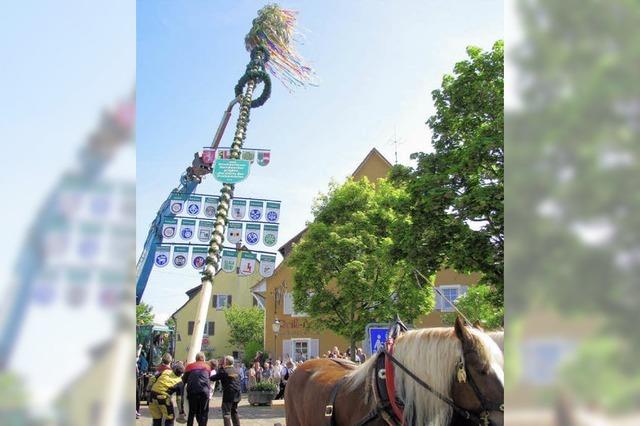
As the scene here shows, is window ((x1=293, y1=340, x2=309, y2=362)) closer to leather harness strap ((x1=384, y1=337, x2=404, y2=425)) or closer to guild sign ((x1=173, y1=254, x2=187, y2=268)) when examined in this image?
guild sign ((x1=173, y1=254, x2=187, y2=268))

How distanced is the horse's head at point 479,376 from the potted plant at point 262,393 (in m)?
15.9

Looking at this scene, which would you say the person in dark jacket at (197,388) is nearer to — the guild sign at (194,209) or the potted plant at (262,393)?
the potted plant at (262,393)

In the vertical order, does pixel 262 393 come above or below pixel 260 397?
above

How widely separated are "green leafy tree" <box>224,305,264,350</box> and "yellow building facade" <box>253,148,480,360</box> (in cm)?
1539

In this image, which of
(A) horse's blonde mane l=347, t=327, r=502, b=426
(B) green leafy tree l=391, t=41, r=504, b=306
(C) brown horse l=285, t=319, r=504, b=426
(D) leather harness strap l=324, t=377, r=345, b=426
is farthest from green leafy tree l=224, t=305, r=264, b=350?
(A) horse's blonde mane l=347, t=327, r=502, b=426

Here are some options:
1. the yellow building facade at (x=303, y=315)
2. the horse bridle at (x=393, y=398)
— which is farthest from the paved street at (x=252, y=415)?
the yellow building facade at (x=303, y=315)

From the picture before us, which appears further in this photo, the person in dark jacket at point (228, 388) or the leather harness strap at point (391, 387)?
the person in dark jacket at point (228, 388)

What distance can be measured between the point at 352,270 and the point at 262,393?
756cm

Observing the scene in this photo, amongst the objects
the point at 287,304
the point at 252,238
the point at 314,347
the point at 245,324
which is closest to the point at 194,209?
the point at 252,238

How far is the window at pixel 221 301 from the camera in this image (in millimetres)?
58500

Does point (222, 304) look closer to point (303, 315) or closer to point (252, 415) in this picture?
point (303, 315)

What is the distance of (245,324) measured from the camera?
181 ft
